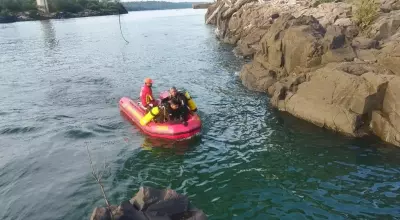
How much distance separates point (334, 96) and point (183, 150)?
24.2 ft

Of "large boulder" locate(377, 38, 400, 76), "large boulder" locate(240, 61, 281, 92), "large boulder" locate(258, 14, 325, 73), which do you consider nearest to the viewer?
"large boulder" locate(377, 38, 400, 76)

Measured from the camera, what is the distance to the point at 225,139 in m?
15.2

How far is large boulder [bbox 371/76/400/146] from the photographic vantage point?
1419cm

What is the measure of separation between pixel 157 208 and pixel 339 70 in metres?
12.8

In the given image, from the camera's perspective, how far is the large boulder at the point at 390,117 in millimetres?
14185

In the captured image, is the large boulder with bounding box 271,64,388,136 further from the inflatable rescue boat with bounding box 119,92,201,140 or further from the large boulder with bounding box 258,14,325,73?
the inflatable rescue boat with bounding box 119,92,201,140

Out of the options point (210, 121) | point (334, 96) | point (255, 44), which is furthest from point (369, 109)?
point (255, 44)

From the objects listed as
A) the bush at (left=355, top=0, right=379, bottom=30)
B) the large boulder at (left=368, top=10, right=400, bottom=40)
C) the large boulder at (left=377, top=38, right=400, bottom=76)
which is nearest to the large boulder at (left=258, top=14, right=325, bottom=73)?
the large boulder at (left=377, top=38, right=400, bottom=76)

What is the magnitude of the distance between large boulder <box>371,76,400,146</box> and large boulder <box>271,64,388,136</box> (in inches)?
10.6

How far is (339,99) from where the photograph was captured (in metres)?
15.7

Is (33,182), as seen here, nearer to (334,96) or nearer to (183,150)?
(183,150)

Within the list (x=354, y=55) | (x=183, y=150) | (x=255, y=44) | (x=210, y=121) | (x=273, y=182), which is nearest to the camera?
(x=273, y=182)

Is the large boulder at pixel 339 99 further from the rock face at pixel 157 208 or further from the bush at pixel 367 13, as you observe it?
the bush at pixel 367 13

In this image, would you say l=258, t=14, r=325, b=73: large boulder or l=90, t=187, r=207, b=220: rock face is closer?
l=90, t=187, r=207, b=220: rock face
